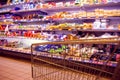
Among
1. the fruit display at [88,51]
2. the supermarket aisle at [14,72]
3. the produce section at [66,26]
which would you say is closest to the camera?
the fruit display at [88,51]

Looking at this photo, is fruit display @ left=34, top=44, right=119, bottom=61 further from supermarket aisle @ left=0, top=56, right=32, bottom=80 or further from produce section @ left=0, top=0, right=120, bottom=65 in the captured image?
supermarket aisle @ left=0, top=56, right=32, bottom=80

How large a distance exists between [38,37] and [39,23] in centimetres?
68

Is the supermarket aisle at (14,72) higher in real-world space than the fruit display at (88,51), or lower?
lower

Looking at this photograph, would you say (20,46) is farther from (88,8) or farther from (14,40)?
(88,8)

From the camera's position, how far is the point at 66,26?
3.83m

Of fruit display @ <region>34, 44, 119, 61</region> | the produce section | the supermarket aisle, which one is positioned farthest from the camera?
the supermarket aisle

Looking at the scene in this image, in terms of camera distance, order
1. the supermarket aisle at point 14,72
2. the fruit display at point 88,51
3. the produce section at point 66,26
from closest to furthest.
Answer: the fruit display at point 88,51, the produce section at point 66,26, the supermarket aisle at point 14,72

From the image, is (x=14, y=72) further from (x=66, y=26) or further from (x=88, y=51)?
(x=88, y=51)

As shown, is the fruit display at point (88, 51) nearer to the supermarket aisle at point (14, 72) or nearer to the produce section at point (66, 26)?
the produce section at point (66, 26)

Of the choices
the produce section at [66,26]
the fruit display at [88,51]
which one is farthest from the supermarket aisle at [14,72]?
the fruit display at [88,51]

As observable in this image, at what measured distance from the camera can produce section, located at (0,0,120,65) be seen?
312cm

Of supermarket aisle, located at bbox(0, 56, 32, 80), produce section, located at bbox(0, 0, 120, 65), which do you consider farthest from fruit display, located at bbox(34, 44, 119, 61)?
supermarket aisle, located at bbox(0, 56, 32, 80)

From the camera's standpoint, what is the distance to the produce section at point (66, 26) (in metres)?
3.12

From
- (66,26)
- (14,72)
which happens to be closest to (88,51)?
(66,26)
